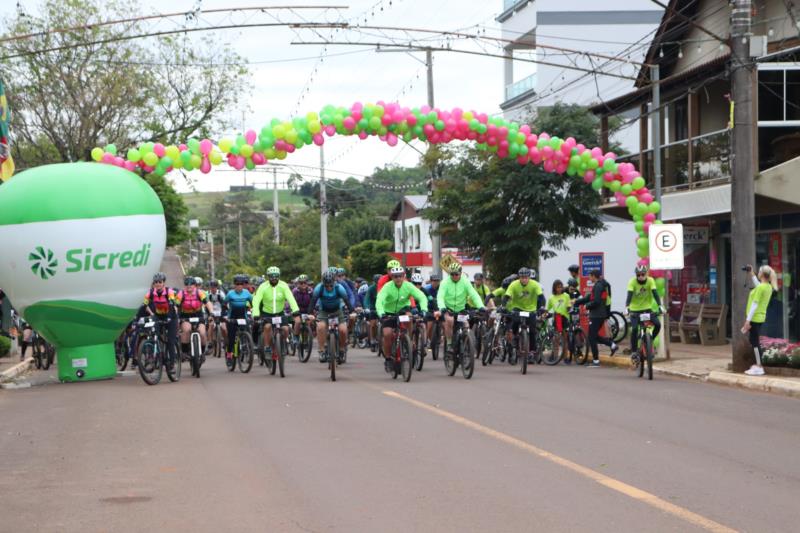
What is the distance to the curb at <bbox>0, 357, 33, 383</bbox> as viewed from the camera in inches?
838

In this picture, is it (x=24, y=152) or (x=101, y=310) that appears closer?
(x=101, y=310)

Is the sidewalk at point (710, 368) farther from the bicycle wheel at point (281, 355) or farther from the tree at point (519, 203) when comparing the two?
the bicycle wheel at point (281, 355)

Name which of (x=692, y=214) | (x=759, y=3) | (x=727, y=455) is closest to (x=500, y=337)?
(x=692, y=214)

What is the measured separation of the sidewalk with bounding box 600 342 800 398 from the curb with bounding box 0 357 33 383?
39.0 feet

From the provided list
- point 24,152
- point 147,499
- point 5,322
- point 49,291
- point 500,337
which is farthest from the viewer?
point 24,152

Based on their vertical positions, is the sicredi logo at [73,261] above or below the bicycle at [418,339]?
above

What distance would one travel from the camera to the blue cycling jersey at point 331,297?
63.4ft

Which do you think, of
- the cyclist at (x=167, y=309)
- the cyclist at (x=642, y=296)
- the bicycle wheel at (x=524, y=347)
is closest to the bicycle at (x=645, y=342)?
the cyclist at (x=642, y=296)

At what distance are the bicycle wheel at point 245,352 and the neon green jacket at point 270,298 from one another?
2.65 ft

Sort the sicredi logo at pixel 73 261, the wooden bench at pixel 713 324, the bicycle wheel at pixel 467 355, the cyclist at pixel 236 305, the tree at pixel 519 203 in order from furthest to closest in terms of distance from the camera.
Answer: the tree at pixel 519 203 → the wooden bench at pixel 713 324 → the cyclist at pixel 236 305 → the sicredi logo at pixel 73 261 → the bicycle wheel at pixel 467 355

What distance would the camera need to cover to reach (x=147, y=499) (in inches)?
320

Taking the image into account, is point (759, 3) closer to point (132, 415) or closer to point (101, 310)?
point (101, 310)

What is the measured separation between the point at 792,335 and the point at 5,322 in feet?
70.1

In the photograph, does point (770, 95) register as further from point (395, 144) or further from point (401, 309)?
point (401, 309)
